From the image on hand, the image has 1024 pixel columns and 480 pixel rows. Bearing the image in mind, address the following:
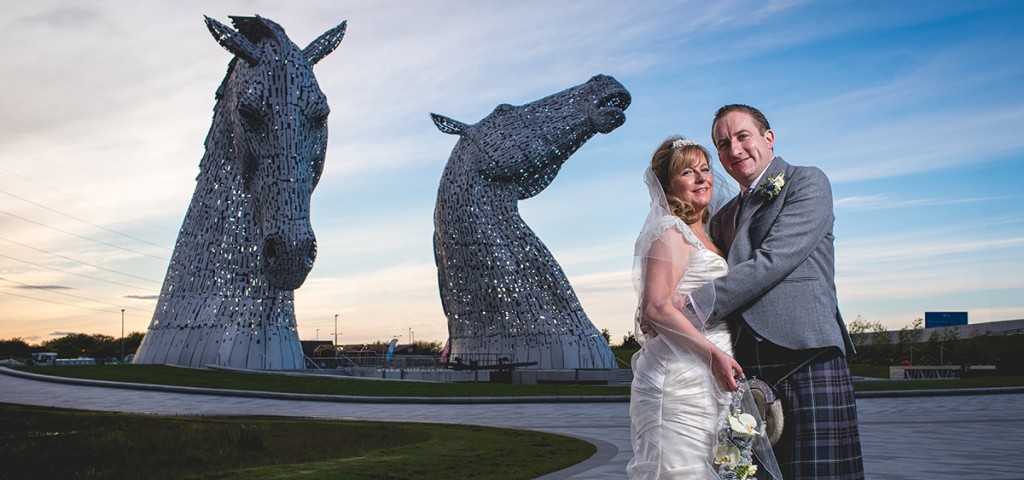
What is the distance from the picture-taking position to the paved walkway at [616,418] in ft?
22.3

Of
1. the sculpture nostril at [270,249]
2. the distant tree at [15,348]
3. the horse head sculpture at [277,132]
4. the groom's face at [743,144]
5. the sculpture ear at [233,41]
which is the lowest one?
the distant tree at [15,348]

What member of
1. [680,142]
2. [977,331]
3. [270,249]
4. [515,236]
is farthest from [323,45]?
[977,331]

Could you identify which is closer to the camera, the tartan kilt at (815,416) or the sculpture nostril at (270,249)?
the tartan kilt at (815,416)

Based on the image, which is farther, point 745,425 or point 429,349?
point 429,349

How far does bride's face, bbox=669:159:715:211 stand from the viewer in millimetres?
3562

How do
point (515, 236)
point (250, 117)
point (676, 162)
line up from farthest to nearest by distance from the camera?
point (515, 236) < point (250, 117) < point (676, 162)

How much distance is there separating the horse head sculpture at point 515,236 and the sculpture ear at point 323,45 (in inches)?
176

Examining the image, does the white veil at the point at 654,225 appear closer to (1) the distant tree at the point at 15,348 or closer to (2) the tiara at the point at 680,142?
(2) the tiara at the point at 680,142

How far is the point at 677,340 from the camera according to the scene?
3.33 m

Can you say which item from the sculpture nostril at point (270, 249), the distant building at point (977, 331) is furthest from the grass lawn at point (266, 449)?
Answer: the distant building at point (977, 331)

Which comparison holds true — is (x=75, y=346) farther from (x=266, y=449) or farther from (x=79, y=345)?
(x=266, y=449)

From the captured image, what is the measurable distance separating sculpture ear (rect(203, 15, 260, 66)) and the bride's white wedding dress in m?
16.0

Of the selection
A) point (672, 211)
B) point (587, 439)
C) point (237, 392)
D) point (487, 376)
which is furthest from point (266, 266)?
point (672, 211)

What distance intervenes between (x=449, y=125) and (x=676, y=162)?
66.7 ft
